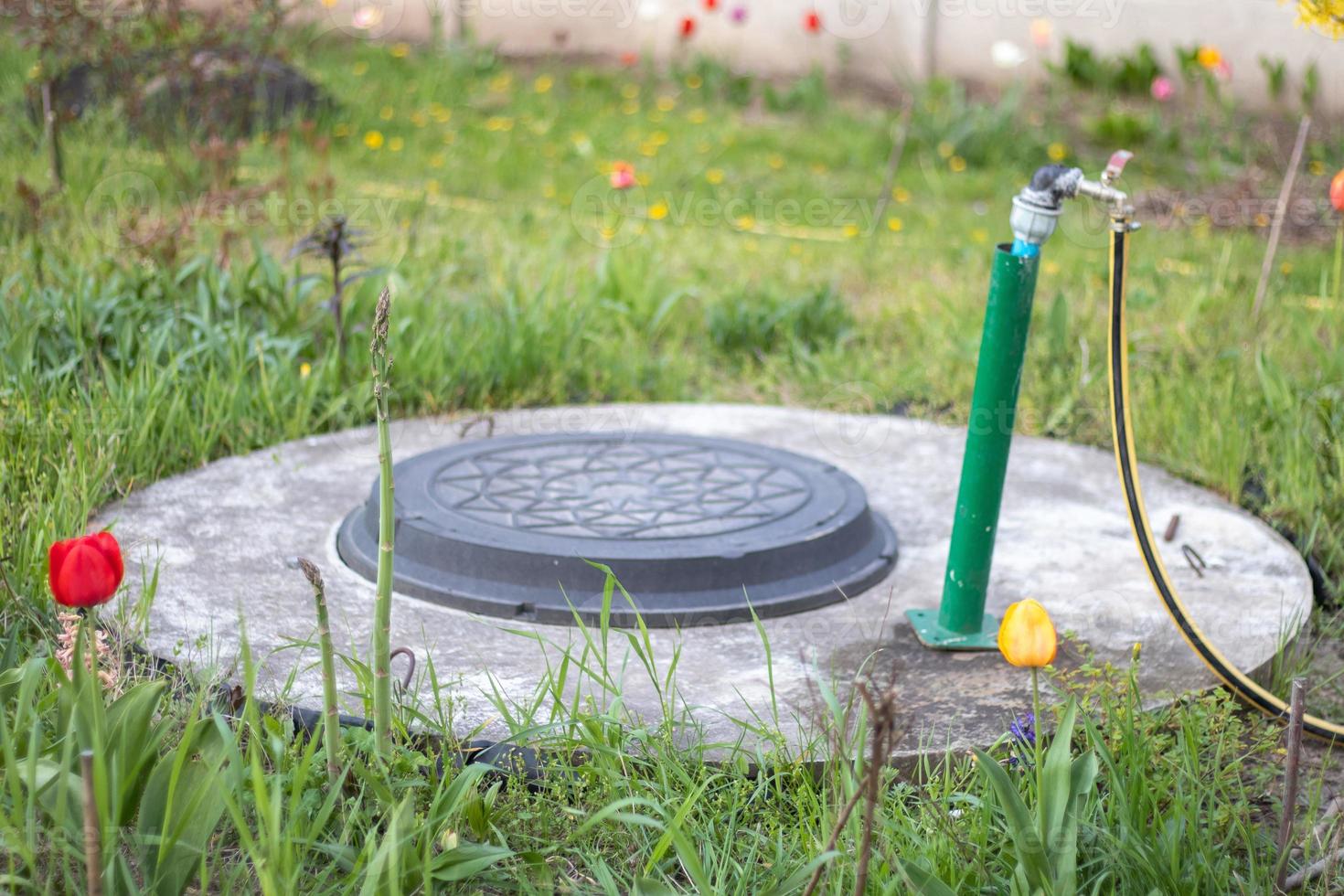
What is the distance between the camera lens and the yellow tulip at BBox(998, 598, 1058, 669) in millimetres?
1605

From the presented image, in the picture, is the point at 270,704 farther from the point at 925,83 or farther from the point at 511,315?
the point at 925,83

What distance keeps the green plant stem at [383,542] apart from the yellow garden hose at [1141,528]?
1.10 m

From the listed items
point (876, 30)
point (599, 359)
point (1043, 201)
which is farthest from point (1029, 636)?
point (876, 30)

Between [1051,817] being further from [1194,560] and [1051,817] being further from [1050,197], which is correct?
[1194,560]

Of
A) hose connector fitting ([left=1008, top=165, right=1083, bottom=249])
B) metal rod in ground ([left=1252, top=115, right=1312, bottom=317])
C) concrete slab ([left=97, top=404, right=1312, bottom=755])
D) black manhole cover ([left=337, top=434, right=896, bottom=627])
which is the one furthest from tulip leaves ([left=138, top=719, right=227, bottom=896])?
metal rod in ground ([left=1252, top=115, right=1312, bottom=317])

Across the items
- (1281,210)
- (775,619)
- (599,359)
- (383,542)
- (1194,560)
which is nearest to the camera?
(383,542)

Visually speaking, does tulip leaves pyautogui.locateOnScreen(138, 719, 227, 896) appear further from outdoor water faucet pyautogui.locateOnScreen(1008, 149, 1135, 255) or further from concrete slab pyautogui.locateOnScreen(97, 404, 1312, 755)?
outdoor water faucet pyautogui.locateOnScreen(1008, 149, 1135, 255)

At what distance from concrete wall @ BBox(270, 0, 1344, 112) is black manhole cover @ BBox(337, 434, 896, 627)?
5181 mm

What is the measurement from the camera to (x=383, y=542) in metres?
1.52

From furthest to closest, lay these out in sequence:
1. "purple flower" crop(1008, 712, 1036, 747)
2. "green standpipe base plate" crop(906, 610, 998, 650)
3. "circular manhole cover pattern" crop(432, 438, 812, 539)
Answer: "circular manhole cover pattern" crop(432, 438, 812, 539) < "green standpipe base plate" crop(906, 610, 998, 650) < "purple flower" crop(1008, 712, 1036, 747)

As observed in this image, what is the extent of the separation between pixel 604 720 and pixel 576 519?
67 cm

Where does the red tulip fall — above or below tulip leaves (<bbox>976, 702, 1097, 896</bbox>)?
above

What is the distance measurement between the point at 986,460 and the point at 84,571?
131 centimetres

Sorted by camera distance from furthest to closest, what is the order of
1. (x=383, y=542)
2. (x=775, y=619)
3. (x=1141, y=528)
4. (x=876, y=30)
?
(x=876, y=30)
(x=775, y=619)
(x=1141, y=528)
(x=383, y=542)
